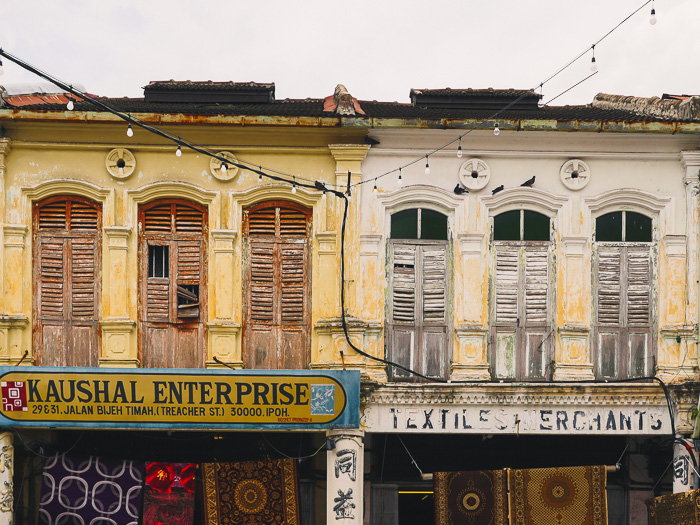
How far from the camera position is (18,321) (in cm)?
1177

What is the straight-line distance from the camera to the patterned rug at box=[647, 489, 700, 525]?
34.8 ft

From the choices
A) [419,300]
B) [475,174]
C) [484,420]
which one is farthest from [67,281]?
[484,420]

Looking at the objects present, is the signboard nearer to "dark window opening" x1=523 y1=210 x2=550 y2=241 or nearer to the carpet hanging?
the carpet hanging

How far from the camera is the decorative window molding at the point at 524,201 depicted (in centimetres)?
1206

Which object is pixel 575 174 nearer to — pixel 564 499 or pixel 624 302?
pixel 624 302

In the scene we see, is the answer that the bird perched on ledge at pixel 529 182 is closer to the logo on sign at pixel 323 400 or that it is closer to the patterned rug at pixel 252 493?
the logo on sign at pixel 323 400

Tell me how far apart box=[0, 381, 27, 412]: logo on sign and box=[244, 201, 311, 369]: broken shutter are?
9.24 feet

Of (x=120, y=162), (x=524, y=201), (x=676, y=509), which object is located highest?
(x=120, y=162)

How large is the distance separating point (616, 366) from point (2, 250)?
8.06 meters

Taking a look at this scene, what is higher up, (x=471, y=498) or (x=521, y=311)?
(x=521, y=311)

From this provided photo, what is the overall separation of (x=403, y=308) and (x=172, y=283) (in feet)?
9.95

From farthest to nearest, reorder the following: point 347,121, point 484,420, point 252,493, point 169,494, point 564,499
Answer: point 169,494 < point 252,493 < point 564,499 < point 484,420 < point 347,121

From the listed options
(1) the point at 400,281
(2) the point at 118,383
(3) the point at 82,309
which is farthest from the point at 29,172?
(1) the point at 400,281

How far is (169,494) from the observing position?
12406 mm
